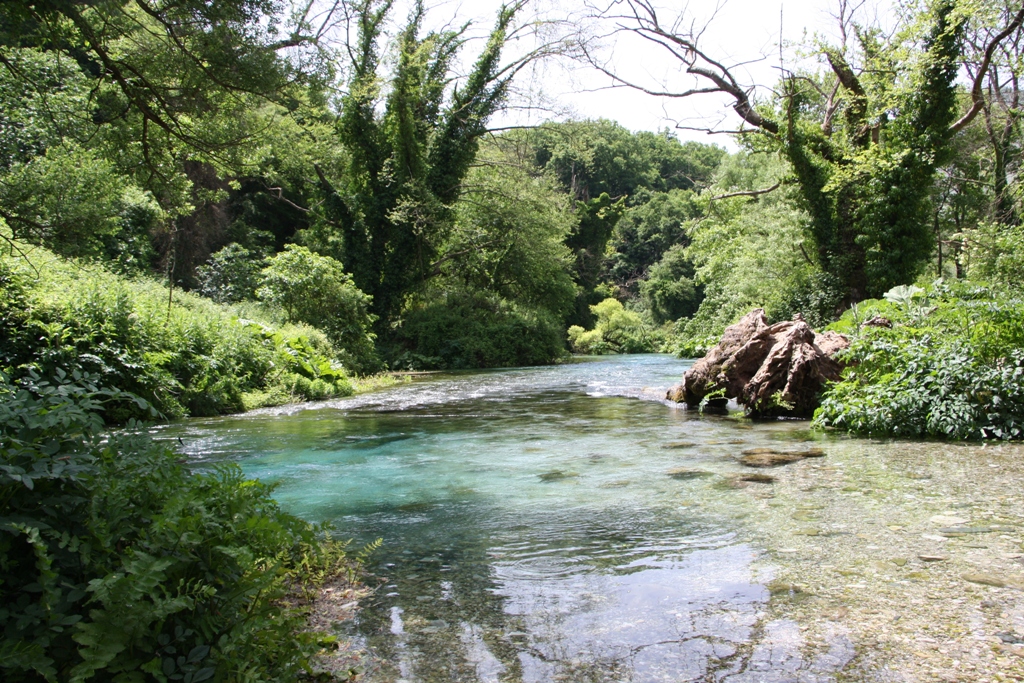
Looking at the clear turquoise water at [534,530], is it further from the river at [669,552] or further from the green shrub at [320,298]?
the green shrub at [320,298]

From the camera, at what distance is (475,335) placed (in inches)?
949

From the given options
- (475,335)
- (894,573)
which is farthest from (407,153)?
(894,573)

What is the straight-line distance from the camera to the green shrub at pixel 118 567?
196cm

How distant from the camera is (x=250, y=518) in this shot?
8.58 feet

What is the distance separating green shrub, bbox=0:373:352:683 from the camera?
1.96 m

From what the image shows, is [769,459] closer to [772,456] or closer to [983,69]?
[772,456]

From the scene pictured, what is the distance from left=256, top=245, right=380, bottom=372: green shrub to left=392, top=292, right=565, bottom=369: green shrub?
4.46 m

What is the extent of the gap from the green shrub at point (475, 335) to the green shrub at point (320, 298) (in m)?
4.46

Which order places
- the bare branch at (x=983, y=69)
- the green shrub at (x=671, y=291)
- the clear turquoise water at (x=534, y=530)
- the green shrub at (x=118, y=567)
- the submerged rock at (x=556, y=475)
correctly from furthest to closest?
1. the green shrub at (x=671, y=291)
2. the bare branch at (x=983, y=69)
3. the submerged rock at (x=556, y=475)
4. the clear turquoise water at (x=534, y=530)
5. the green shrub at (x=118, y=567)

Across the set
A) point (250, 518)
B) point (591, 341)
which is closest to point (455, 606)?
point (250, 518)

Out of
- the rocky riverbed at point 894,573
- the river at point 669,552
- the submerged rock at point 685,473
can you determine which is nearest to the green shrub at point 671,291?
the river at point 669,552

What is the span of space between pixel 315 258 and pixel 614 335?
70.8 feet

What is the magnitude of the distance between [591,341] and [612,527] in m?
31.9

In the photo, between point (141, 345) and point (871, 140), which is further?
point (871, 140)
